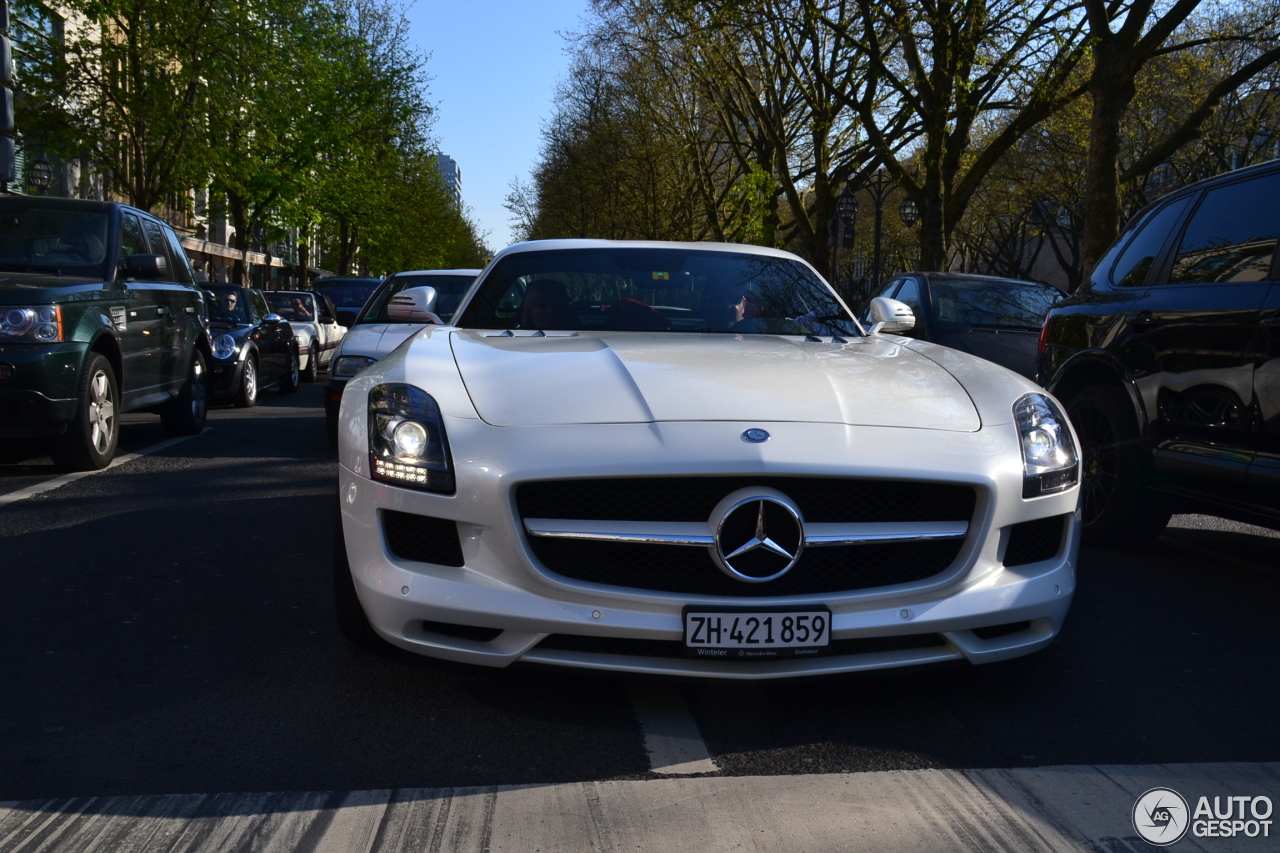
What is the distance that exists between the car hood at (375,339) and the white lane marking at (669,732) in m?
5.75

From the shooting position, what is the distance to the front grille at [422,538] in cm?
343

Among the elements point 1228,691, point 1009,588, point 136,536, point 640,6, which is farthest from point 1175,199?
point 640,6

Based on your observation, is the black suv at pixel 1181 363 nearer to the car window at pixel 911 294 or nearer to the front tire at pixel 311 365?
the car window at pixel 911 294

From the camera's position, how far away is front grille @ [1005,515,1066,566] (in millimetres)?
3600

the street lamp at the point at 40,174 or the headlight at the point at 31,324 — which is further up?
the street lamp at the point at 40,174

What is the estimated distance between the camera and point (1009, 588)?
3521 millimetres

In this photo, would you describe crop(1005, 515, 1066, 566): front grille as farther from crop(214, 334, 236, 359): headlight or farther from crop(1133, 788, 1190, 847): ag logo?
crop(214, 334, 236, 359): headlight

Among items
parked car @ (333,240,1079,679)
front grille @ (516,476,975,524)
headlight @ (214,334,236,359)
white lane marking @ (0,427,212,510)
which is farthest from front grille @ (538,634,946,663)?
headlight @ (214,334,236,359)

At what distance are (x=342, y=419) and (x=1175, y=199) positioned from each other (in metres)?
4.25

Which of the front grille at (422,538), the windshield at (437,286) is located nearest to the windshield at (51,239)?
the windshield at (437,286)

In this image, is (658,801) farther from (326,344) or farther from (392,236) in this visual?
(392,236)

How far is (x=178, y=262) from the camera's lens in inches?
420

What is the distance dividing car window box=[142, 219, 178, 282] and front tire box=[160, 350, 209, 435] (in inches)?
30.1

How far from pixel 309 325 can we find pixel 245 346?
6406 millimetres
